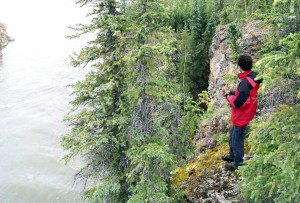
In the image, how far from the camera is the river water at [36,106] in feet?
77.5

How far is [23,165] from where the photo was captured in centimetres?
2603

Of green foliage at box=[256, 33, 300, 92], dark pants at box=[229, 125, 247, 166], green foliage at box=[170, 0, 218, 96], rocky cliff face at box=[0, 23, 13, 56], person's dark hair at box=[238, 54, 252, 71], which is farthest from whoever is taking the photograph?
rocky cliff face at box=[0, 23, 13, 56]

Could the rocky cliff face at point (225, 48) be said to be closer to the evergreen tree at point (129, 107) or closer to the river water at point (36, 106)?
the evergreen tree at point (129, 107)

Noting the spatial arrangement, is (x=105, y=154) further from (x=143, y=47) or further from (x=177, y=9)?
(x=177, y=9)

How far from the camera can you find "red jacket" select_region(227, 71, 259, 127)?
21.5ft

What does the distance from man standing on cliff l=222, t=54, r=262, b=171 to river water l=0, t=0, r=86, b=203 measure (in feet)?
20.4

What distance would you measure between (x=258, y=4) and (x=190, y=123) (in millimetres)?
14171

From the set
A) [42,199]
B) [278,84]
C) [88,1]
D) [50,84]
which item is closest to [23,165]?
[42,199]

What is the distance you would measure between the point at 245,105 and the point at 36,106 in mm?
32571

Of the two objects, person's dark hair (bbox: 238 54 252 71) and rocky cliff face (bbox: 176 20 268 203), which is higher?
person's dark hair (bbox: 238 54 252 71)

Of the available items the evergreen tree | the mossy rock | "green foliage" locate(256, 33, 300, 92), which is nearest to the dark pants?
the mossy rock

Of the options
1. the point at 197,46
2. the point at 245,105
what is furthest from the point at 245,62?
the point at 197,46

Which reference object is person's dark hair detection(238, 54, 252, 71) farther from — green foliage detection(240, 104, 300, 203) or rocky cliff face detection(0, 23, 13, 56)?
rocky cliff face detection(0, 23, 13, 56)

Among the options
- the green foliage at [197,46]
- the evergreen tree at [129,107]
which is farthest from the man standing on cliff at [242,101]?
the green foliage at [197,46]
